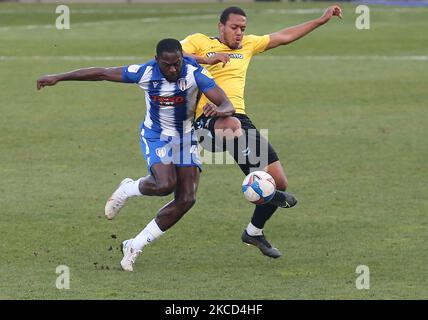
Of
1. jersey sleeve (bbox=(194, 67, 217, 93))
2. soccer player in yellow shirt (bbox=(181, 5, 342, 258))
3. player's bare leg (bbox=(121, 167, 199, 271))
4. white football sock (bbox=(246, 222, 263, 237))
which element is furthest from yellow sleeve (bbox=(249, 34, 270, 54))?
white football sock (bbox=(246, 222, 263, 237))

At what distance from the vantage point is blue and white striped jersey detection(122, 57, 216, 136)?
1182 cm

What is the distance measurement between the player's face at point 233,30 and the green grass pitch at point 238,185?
2.22 meters

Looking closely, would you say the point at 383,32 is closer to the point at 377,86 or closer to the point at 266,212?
the point at 377,86

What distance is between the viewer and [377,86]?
88.5ft

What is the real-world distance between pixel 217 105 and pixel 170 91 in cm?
54

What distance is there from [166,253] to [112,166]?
5.53 metres

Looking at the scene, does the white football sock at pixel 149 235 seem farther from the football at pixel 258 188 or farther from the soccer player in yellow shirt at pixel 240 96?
the soccer player in yellow shirt at pixel 240 96

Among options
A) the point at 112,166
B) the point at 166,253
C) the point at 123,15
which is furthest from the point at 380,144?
the point at 123,15

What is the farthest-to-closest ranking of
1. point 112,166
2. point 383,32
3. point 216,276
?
point 383,32 → point 112,166 → point 216,276

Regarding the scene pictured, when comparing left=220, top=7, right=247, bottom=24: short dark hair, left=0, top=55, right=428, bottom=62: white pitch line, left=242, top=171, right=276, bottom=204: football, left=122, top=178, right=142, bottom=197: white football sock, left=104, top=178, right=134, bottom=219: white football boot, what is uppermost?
left=220, top=7, right=247, bottom=24: short dark hair

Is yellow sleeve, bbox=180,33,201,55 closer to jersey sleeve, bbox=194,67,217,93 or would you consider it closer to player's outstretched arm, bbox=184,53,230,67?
player's outstretched arm, bbox=184,53,230,67

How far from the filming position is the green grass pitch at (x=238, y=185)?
1139cm

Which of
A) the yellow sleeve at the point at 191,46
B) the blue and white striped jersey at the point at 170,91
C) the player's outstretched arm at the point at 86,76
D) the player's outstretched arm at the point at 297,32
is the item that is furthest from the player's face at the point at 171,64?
the player's outstretched arm at the point at 297,32

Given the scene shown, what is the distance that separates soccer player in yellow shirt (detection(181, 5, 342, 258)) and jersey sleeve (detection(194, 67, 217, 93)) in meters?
0.27
